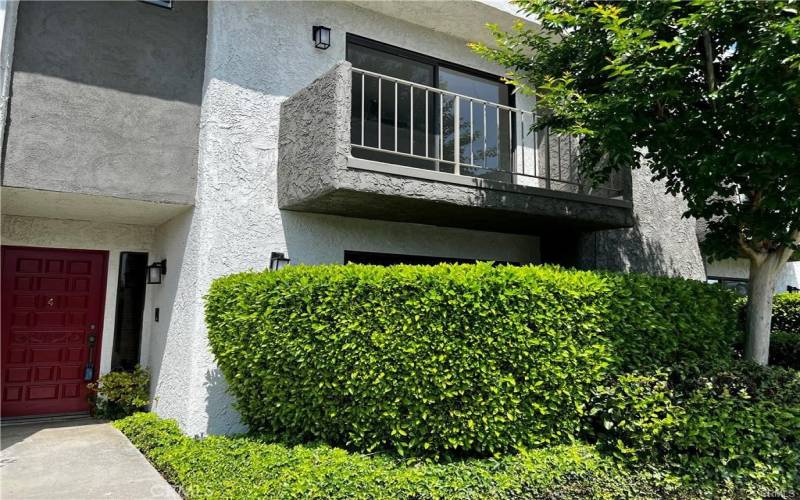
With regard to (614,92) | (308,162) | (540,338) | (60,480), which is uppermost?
(614,92)

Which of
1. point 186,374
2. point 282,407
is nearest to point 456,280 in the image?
point 282,407

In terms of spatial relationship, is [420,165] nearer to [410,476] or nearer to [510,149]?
[510,149]

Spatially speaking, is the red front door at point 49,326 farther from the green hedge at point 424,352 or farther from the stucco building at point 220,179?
the green hedge at point 424,352

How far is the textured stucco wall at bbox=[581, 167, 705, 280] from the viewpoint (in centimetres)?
823

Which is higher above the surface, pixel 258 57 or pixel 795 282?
pixel 258 57

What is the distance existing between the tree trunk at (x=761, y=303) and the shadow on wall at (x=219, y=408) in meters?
6.40

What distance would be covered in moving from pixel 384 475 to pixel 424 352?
109cm

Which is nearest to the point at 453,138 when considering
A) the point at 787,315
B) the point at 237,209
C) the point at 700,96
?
the point at 700,96

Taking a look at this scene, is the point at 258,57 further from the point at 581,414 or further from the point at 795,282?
the point at 795,282

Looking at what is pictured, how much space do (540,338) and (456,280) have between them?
3.36ft

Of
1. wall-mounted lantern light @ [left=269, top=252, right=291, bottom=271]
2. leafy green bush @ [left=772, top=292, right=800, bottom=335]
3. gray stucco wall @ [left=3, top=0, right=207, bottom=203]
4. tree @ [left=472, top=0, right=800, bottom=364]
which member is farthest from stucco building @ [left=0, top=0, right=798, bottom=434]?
leafy green bush @ [left=772, top=292, right=800, bottom=335]

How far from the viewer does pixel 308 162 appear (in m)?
6.05

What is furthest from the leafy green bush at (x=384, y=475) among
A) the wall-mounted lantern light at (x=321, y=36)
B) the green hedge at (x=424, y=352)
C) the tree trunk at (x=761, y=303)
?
the wall-mounted lantern light at (x=321, y=36)

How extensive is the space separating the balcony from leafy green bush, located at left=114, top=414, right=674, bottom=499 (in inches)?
110
